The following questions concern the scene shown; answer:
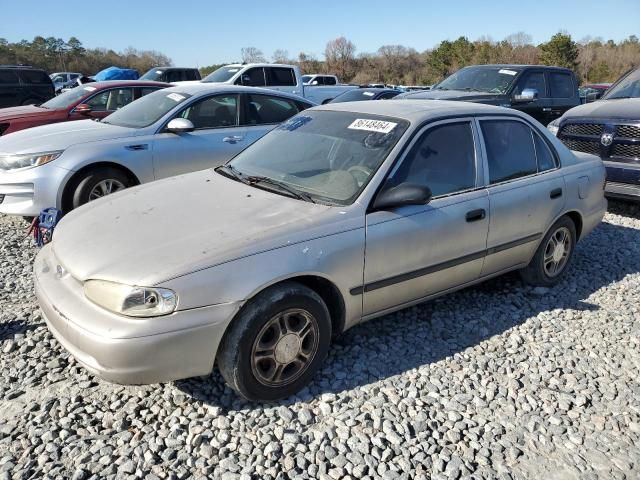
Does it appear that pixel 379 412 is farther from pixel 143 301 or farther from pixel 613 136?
pixel 613 136

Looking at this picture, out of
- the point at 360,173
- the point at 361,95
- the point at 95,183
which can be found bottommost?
the point at 95,183

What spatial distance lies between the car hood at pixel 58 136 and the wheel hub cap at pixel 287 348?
387cm

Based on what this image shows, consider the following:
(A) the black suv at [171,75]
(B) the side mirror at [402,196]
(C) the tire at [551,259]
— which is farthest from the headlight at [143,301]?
(A) the black suv at [171,75]

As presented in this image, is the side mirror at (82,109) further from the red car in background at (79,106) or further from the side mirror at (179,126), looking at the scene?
the side mirror at (179,126)

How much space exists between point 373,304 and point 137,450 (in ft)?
5.11

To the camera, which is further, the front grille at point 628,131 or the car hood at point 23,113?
the car hood at point 23,113

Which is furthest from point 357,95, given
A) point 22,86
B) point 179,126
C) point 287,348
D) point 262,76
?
point 287,348

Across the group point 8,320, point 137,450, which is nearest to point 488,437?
point 137,450

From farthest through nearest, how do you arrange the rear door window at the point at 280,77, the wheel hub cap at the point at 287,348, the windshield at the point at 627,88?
the rear door window at the point at 280,77
the windshield at the point at 627,88
the wheel hub cap at the point at 287,348

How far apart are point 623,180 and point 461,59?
34198 millimetres

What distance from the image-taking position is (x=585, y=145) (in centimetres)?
694

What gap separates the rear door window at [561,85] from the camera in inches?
414

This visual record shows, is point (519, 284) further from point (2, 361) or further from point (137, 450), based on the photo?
point (2, 361)

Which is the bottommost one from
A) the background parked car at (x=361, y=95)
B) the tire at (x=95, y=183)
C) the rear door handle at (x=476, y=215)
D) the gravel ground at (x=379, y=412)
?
the gravel ground at (x=379, y=412)
